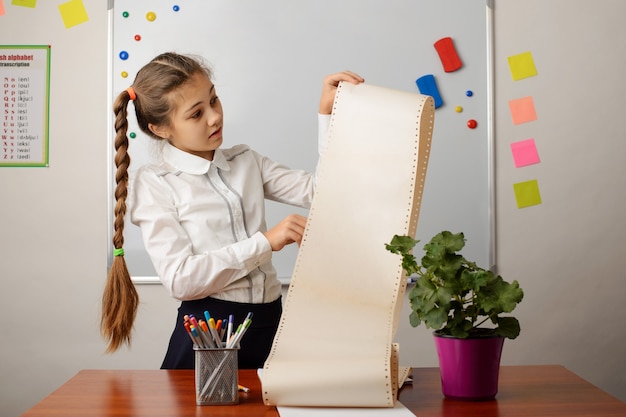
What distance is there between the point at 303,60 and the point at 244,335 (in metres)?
1.50

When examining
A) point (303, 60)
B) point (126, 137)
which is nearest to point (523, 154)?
point (303, 60)

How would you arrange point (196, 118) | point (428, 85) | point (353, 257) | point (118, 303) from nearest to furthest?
point (353, 257) < point (118, 303) < point (196, 118) < point (428, 85)

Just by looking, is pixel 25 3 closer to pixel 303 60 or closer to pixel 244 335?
pixel 303 60

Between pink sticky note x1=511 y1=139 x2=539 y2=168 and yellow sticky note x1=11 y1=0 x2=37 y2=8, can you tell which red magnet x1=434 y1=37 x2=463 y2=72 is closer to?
pink sticky note x1=511 y1=139 x2=539 y2=168

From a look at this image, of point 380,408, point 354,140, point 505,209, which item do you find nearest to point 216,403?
point 380,408

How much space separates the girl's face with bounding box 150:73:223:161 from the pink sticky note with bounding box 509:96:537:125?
1.52 m

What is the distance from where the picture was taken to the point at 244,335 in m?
1.83

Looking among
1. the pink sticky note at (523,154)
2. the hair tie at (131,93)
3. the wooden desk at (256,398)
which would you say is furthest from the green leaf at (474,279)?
the pink sticky note at (523,154)

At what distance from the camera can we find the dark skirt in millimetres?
1807

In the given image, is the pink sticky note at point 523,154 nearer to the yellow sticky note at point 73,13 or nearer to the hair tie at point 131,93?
the hair tie at point 131,93

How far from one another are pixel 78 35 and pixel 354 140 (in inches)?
70.5

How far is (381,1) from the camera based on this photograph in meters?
3.04

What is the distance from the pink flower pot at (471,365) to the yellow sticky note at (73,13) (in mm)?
2239

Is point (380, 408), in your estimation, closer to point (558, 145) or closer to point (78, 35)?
point (558, 145)
